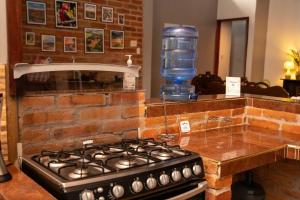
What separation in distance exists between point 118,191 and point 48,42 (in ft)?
10.9

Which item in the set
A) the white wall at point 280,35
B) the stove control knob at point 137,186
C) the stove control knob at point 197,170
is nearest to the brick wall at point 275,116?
the stove control knob at point 197,170

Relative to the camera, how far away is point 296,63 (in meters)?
6.52

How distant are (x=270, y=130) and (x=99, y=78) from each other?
1.24 meters

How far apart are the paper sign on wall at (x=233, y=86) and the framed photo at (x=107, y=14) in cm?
272

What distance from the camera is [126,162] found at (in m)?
1.30

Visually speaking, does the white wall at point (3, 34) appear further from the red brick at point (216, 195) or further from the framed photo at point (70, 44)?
the framed photo at point (70, 44)

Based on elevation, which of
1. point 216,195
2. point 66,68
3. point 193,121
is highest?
point 66,68

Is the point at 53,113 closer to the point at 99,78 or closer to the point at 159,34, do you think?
the point at 99,78

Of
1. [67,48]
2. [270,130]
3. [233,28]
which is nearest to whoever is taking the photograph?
[270,130]

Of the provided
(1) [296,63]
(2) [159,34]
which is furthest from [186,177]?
(1) [296,63]

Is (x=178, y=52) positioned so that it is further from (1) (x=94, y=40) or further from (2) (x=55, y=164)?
(1) (x=94, y=40)

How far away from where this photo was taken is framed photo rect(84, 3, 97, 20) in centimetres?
438

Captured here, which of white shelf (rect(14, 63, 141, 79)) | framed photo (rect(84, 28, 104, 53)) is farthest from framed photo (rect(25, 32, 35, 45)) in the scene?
white shelf (rect(14, 63, 141, 79))

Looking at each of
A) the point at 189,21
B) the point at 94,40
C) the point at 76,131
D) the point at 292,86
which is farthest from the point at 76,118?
the point at 292,86
